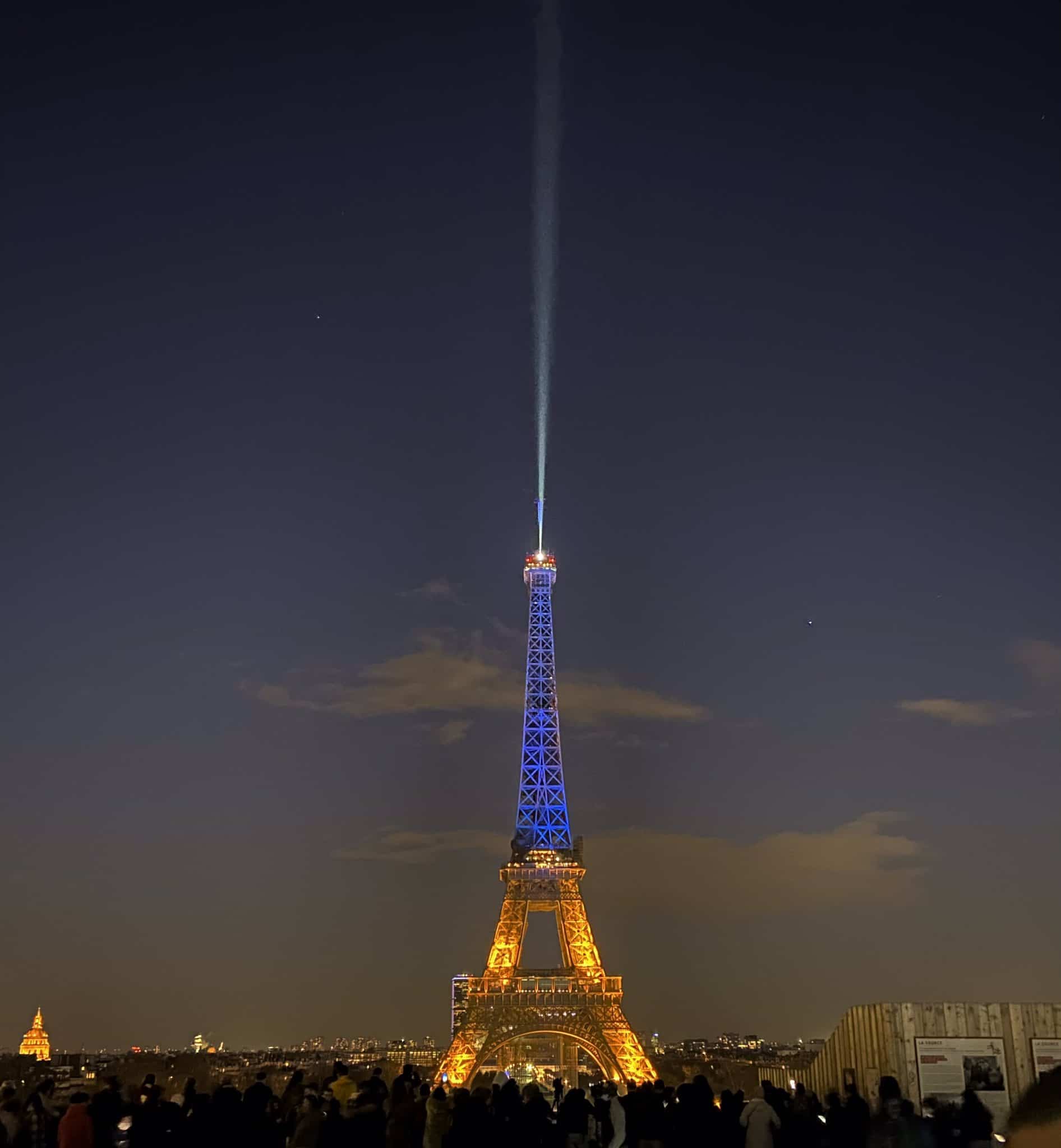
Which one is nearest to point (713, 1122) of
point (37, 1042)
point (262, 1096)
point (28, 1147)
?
point (262, 1096)

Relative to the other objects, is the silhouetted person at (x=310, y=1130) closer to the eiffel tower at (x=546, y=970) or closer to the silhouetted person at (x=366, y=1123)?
the silhouetted person at (x=366, y=1123)

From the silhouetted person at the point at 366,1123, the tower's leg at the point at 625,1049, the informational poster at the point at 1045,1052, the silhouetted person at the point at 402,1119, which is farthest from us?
the tower's leg at the point at 625,1049

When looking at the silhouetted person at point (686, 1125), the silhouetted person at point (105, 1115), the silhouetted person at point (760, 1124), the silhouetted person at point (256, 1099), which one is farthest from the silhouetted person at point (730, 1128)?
the silhouetted person at point (105, 1115)

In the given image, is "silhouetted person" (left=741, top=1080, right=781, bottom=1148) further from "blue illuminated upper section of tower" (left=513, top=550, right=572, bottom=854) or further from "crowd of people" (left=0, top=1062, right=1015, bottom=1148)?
"blue illuminated upper section of tower" (left=513, top=550, right=572, bottom=854)

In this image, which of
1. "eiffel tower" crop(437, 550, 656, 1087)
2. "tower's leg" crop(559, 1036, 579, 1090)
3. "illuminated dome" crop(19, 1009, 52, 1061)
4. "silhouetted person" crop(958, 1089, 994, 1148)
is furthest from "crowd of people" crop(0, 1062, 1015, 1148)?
"illuminated dome" crop(19, 1009, 52, 1061)

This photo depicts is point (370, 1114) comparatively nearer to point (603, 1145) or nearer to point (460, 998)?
point (603, 1145)

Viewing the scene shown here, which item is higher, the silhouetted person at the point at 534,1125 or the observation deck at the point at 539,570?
the observation deck at the point at 539,570
